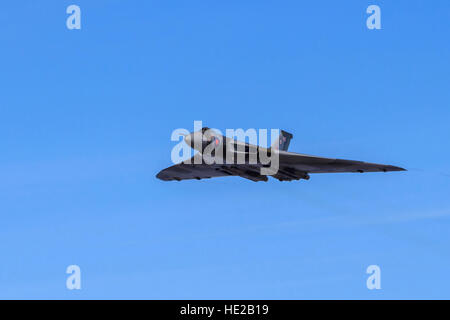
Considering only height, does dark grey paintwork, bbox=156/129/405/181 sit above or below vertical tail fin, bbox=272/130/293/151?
below

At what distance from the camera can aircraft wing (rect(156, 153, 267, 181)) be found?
6359 centimetres

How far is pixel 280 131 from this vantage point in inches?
2667

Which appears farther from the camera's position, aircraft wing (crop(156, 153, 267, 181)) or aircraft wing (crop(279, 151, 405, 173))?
aircraft wing (crop(156, 153, 267, 181))

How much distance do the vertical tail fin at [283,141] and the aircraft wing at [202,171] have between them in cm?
402

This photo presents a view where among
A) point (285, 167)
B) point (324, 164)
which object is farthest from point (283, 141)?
point (324, 164)

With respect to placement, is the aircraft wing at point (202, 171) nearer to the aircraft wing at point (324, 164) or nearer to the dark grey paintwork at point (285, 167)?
the dark grey paintwork at point (285, 167)

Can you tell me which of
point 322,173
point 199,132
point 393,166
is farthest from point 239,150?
point 393,166

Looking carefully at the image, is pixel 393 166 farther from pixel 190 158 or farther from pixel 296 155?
pixel 190 158

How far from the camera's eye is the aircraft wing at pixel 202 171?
63594mm

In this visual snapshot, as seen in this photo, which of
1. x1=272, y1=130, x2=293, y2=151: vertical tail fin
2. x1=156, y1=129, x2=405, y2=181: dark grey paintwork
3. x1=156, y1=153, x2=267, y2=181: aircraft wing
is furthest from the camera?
x1=272, y1=130, x2=293, y2=151: vertical tail fin

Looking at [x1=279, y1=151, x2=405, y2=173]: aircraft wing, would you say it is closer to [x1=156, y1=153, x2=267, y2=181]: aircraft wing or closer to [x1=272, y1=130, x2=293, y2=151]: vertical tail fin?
[x1=156, y1=153, x2=267, y2=181]: aircraft wing

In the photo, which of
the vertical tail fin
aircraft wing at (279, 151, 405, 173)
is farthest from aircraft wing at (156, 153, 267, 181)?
the vertical tail fin
